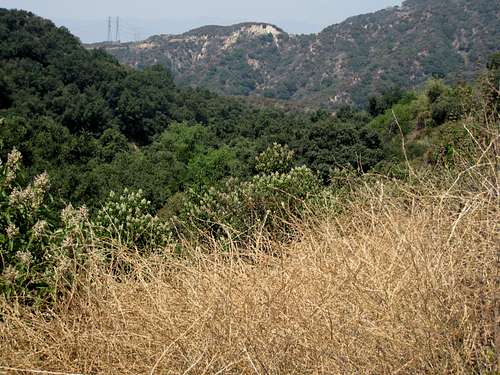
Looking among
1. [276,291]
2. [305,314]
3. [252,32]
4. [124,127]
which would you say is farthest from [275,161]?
[252,32]

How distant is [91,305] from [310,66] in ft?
431

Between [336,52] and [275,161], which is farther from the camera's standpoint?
[336,52]

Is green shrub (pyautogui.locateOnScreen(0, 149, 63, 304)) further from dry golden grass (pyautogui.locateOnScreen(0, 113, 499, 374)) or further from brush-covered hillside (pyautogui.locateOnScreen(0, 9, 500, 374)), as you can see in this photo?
dry golden grass (pyautogui.locateOnScreen(0, 113, 499, 374))

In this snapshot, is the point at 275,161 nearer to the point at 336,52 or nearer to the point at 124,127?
the point at 124,127

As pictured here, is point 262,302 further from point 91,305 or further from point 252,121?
point 252,121

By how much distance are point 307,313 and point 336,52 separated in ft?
429

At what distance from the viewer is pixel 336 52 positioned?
128 meters

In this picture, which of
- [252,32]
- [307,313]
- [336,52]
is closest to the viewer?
[307,313]

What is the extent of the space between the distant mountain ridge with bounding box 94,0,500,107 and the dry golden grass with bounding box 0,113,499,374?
82.0 metres

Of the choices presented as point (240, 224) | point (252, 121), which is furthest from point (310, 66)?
point (240, 224)

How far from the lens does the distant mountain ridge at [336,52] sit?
334 ft

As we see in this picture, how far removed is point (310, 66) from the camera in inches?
5123

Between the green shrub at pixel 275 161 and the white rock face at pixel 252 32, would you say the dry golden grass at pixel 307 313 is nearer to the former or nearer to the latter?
the green shrub at pixel 275 161

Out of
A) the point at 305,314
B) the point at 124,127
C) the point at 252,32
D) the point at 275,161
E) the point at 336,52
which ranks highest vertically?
the point at 252,32
